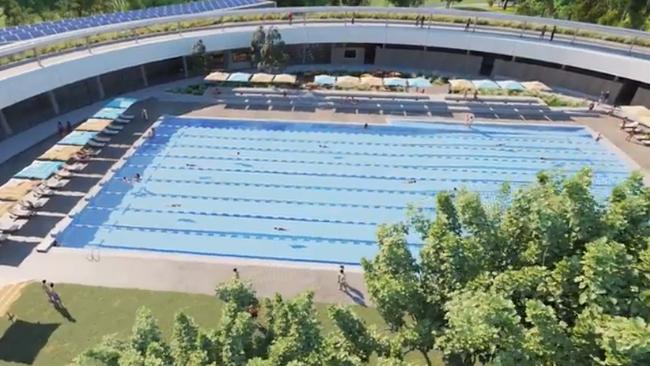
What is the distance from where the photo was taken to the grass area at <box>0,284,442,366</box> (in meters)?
13.5

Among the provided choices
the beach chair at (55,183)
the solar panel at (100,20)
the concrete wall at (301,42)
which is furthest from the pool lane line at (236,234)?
the solar panel at (100,20)

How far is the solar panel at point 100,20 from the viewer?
2873cm

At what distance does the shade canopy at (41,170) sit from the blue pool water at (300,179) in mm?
2198

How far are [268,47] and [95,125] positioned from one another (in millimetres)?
12883

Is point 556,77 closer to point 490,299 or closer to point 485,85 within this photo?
point 485,85

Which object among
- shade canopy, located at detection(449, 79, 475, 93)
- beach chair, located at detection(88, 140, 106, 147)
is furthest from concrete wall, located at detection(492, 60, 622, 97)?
beach chair, located at detection(88, 140, 106, 147)

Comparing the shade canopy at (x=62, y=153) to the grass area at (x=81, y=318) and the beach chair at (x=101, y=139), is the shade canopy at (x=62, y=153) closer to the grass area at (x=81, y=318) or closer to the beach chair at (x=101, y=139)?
the beach chair at (x=101, y=139)

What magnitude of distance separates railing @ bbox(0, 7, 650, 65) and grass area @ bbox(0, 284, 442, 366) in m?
18.2

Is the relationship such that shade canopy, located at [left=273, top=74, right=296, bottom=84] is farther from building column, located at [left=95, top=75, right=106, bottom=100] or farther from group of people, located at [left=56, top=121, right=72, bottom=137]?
group of people, located at [left=56, top=121, right=72, bottom=137]

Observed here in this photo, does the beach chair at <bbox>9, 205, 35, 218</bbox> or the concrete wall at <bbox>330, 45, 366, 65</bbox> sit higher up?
the concrete wall at <bbox>330, 45, 366, 65</bbox>

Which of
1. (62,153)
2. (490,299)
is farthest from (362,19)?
(490,299)

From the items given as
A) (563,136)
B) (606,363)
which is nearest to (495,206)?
(606,363)

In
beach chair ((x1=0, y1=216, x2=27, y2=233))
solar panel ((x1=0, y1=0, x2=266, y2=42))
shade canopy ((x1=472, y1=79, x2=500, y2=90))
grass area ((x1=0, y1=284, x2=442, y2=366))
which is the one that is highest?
solar panel ((x1=0, y1=0, x2=266, y2=42))

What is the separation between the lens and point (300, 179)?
23.2 m
